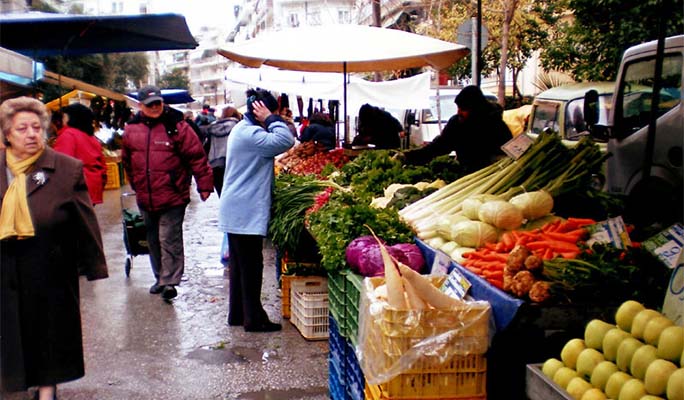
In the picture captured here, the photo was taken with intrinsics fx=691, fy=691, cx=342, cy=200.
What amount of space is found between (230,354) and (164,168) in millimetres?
2188

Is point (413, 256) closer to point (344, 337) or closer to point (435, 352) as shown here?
point (344, 337)

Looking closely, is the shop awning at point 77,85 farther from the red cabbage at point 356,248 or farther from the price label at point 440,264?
the price label at point 440,264

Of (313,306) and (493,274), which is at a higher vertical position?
(493,274)

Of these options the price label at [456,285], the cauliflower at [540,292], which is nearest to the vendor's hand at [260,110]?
the price label at [456,285]

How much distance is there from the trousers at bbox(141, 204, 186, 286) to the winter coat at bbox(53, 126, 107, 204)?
3.98ft

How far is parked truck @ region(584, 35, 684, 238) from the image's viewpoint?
560cm

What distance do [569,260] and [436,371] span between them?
84 cm

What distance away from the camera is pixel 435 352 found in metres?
3.05

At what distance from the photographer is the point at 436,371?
3.10 metres

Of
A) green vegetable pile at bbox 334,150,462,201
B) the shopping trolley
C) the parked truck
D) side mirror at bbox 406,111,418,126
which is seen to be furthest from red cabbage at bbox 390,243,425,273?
side mirror at bbox 406,111,418,126

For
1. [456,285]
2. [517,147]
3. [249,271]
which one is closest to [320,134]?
[249,271]

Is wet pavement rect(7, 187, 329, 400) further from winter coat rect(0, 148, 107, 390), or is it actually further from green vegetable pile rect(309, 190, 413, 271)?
green vegetable pile rect(309, 190, 413, 271)

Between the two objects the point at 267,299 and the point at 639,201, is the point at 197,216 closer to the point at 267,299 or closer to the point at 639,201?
the point at 267,299


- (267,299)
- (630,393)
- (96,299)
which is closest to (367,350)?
(630,393)
